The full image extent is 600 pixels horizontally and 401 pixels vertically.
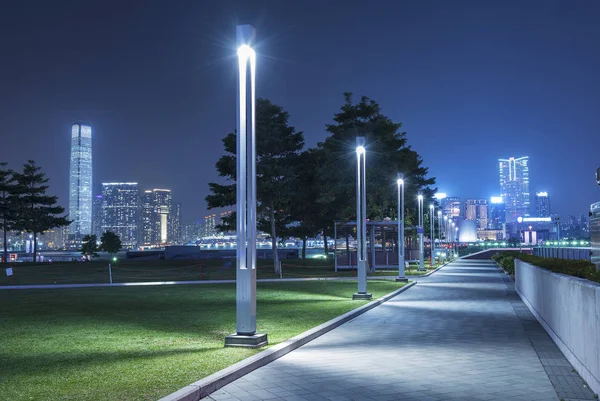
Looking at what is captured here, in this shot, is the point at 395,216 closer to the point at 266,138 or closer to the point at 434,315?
the point at 266,138

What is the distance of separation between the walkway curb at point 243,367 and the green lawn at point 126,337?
27cm

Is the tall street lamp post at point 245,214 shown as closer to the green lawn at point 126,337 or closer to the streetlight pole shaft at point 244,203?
the streetlight pole shaft at point 244,203

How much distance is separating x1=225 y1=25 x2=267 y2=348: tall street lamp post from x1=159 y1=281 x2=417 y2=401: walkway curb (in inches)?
22.9

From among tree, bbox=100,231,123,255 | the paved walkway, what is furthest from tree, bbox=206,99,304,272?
tree, bbox=100,231,123,255

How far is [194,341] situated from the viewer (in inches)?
462

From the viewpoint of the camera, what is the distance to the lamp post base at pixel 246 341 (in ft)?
35.8

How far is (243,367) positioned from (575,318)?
4759 mm

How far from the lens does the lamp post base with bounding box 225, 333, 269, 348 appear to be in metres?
10.9

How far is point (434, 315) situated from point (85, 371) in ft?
32.8

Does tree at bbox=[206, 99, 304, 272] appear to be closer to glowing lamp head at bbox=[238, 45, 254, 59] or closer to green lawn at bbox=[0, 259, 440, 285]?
green lawn at bbox=[0, 259, 440, 285]

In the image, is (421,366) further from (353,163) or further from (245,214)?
(353,163)

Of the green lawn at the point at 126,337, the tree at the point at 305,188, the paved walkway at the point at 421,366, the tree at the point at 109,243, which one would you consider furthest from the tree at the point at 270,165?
the tree at the point at 109,243

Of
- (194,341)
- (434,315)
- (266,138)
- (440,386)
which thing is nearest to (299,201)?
(266,138)

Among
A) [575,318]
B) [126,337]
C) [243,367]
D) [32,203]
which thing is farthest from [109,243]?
[575,318]
